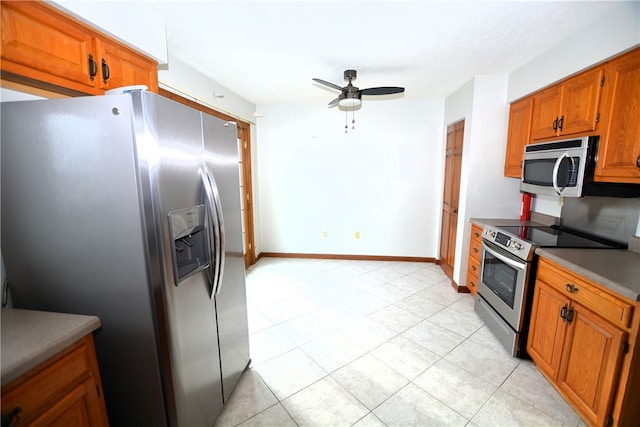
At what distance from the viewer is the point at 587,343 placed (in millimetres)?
1562

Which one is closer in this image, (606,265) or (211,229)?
(211,229)

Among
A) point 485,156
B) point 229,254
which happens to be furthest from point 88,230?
point 485,156

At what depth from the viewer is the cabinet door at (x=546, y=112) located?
2.26m

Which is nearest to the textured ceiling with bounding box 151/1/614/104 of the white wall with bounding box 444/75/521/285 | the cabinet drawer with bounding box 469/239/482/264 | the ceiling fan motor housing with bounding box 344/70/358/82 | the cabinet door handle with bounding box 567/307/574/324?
the ceiling fan motor housing with bounding box 344/70/358/82

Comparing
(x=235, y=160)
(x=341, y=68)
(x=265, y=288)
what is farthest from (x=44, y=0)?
(x=265, y=288)

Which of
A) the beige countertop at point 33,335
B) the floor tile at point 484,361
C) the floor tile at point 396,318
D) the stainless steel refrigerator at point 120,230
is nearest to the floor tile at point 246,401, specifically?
the stainless steel refrigerator at point 120,230

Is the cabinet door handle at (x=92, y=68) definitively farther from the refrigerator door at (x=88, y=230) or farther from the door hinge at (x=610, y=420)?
the door hinge at (x=610, y=420)

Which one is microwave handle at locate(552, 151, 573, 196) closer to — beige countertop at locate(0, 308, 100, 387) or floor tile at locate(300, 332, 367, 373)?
floor tile at locate(300, 332, 367, 373)

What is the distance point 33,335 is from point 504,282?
2.92 metres

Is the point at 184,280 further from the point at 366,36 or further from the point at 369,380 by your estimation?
the point at 366,36

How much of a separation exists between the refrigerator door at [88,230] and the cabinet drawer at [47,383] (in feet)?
0.59

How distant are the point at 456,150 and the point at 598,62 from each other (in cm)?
162

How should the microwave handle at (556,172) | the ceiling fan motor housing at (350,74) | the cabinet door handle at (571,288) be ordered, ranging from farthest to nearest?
1. the ceiling fan motor housing at (350,74)
2. the microwave handle at (556,172)
3. the cabinet door handle at (571,288)

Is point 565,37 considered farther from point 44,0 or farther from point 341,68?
point 44,0
